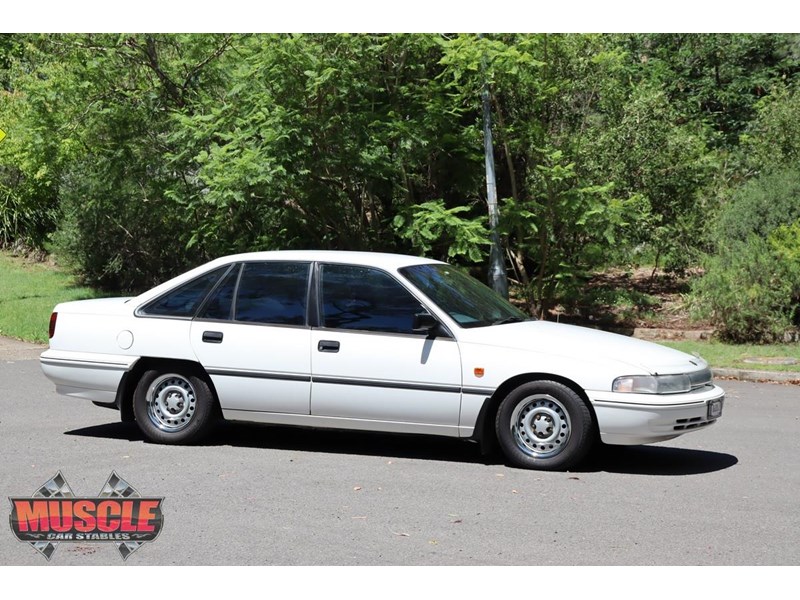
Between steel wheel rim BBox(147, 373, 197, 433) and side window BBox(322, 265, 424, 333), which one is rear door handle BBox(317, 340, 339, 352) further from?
steel wheel rim BBox(147, 373, 197, 433)

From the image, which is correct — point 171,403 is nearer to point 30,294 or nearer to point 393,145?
point 393,145

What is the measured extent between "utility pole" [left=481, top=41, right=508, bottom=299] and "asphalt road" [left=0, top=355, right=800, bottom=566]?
7879mm

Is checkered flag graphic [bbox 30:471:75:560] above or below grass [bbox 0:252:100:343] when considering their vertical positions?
below

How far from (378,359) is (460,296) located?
1.00 metres

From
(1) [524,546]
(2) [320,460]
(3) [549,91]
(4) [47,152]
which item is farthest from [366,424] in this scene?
(4) [47,152]

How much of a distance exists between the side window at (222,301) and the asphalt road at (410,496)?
1.10m

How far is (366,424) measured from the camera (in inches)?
325

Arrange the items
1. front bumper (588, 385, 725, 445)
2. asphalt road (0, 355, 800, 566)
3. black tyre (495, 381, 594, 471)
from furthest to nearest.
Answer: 1. black tyre (495, 381, 594, 471)
2. front bumper (588, 385, 725, 445)
3. asphalt road (0, 355, 800, 566)

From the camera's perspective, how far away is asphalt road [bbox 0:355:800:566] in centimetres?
580

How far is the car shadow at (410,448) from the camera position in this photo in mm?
8336

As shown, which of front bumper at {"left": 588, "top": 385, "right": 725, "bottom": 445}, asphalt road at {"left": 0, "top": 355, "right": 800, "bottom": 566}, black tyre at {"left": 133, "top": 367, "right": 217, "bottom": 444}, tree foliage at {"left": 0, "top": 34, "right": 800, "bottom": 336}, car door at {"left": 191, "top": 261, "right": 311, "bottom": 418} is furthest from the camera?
tree foliage at {"left": 0, "top": 34, "right": 800, "bottom": 336}

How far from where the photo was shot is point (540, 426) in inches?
313

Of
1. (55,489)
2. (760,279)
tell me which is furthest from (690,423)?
(760,279)

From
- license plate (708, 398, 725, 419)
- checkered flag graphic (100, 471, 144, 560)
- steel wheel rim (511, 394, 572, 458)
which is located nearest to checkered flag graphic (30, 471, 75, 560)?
checkered flag graphic (100, 471, 144, 560)
